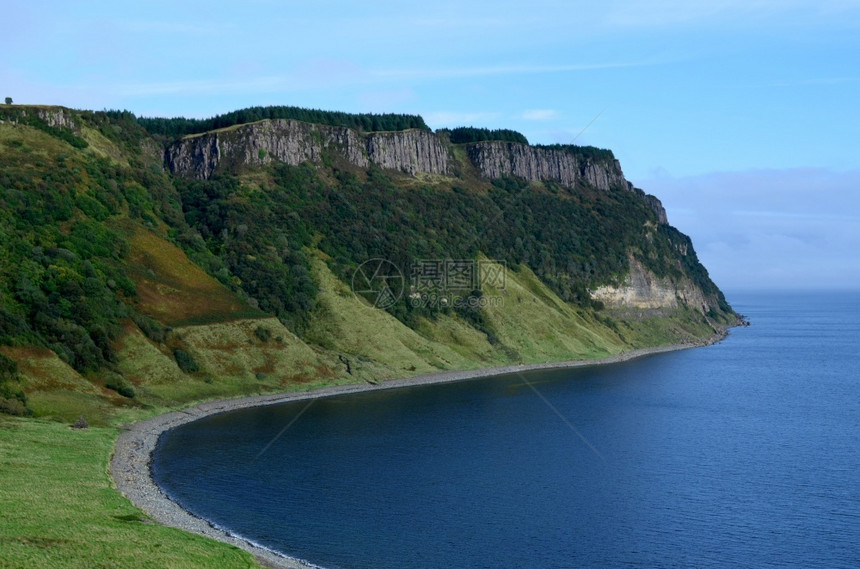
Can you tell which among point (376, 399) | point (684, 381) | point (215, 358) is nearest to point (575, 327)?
point (684, 381)

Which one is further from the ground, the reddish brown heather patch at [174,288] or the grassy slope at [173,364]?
the reddish brown heather patch at [174,288]

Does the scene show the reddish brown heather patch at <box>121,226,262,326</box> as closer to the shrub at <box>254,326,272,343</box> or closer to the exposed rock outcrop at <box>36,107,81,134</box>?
the shrub at <box>254,326,272,343</box>

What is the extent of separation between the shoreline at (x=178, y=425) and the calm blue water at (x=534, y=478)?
1643mm

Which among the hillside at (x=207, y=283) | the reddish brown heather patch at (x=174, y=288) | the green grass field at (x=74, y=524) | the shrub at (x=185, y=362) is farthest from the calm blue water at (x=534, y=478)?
the reddish brown heather patch at (x=174, y=288)

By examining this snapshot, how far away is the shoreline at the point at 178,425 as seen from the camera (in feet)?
186

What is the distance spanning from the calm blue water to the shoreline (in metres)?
1.64

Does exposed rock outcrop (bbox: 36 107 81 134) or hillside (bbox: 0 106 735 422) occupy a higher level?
exposed rock outcrop (bbox: 36 107 81 134)

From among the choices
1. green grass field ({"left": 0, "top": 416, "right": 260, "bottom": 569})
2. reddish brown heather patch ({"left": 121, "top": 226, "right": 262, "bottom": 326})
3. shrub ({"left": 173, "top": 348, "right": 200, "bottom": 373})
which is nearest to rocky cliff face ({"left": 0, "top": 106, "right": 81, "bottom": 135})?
reddish brown heather patch ({"left": 121, "top": 226, "right": 262, "bottom": 326})

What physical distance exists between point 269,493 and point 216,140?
460ft

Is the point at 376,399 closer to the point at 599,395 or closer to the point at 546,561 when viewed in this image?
the point at 599,395

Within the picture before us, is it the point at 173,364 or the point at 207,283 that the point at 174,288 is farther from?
the point at 173,364

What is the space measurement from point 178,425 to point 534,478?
148 ft

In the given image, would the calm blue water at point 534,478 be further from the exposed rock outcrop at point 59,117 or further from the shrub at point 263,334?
the exposed rock outcrop at point 59,117

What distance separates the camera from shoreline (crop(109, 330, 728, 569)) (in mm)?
56844
